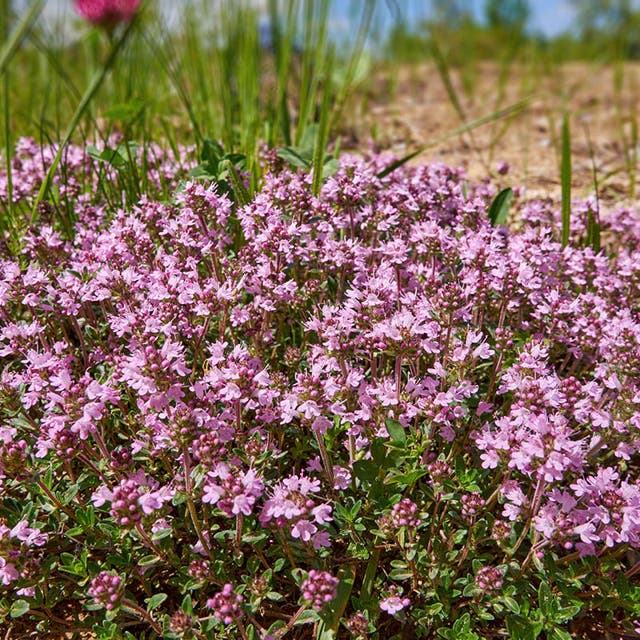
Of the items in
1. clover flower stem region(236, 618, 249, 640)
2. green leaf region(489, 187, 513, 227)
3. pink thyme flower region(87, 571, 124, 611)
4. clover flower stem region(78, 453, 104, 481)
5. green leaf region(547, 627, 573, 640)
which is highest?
green leaf region(489, 187, 513, 227)

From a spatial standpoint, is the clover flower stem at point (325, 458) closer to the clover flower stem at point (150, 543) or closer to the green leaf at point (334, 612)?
the green leaf at point (334, 612)

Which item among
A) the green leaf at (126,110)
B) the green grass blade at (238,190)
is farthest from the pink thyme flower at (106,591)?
the green leaf at (126,110)

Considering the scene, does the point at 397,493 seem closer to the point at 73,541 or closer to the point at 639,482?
the point at 639,482

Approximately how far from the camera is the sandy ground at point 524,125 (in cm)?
593

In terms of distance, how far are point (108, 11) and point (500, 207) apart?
2.95 meters

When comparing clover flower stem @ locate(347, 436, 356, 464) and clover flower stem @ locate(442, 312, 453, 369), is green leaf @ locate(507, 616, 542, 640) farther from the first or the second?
clover flower stem @ locate(442, 312, 453, 369)

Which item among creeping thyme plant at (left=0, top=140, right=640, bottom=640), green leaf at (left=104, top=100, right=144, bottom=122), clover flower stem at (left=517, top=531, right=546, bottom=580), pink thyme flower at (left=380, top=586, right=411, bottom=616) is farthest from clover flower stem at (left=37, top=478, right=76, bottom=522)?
green leaf at (left=104, top=100, right=144, bottom=122)

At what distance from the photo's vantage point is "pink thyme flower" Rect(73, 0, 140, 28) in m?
1.68

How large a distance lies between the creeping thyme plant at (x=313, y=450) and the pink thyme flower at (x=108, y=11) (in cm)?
113

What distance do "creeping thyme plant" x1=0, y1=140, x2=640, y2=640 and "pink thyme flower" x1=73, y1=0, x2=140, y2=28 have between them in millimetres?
1134

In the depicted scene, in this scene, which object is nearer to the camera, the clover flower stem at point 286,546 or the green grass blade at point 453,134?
the clover flower stem at point 286,546

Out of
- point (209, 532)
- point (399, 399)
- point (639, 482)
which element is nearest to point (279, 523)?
point (209, 532)

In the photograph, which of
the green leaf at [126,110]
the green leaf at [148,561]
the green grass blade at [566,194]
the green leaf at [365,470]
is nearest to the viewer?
the green leaf at [148,561]

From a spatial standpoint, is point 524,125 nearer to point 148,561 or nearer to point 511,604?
point 511,604
